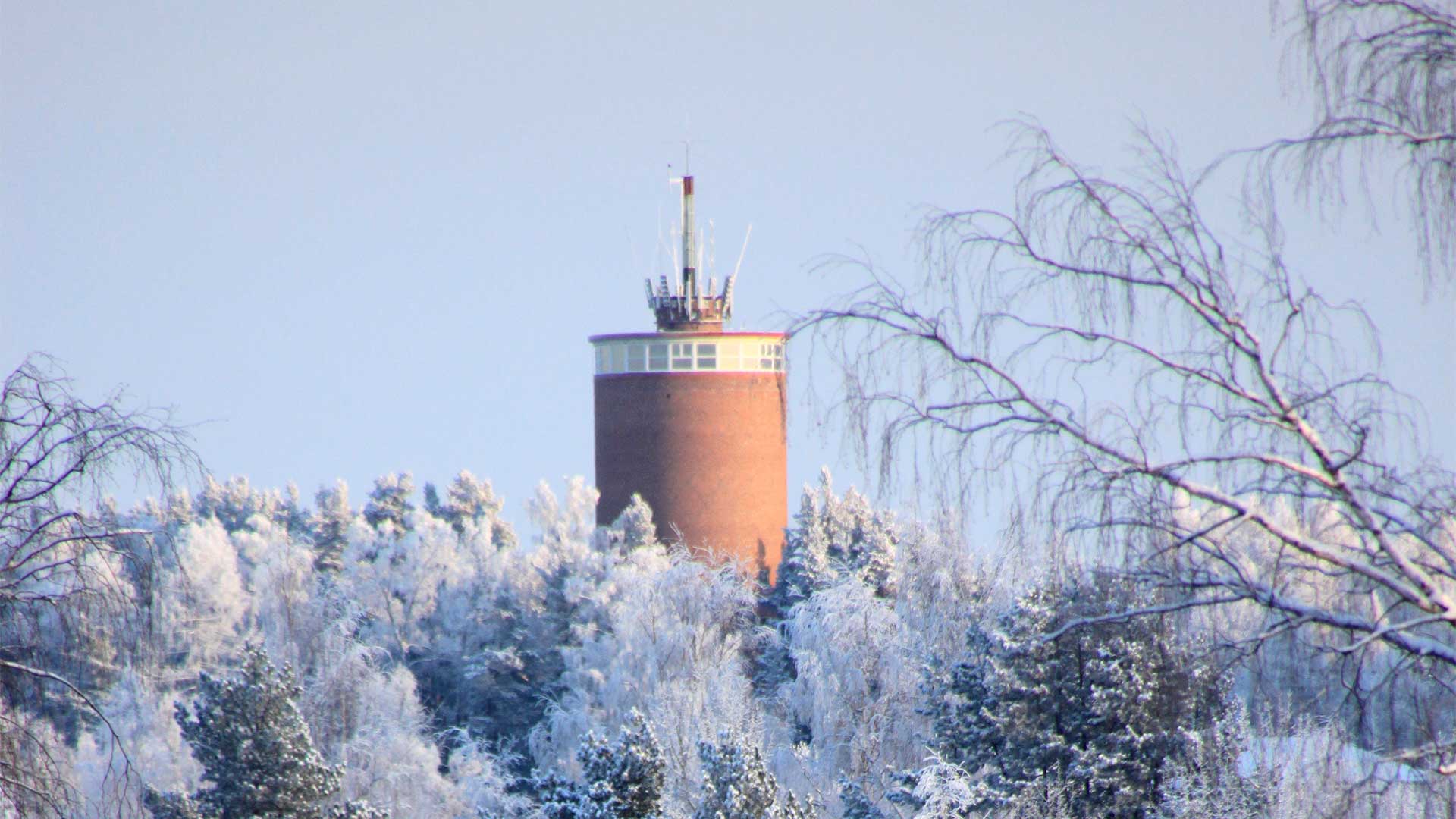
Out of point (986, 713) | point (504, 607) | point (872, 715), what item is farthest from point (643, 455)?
point (986, 713)

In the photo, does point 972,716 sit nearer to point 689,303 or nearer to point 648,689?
point 648,689

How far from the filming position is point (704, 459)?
5578 centimetres

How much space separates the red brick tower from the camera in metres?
55.7

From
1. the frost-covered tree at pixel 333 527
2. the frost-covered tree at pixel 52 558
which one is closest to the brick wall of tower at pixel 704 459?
the frost-covered tree at pixel 333 527

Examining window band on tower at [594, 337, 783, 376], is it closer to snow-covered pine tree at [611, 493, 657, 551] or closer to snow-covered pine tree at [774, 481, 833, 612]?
snow-covered pine tree at [611, 493, 657, 551]

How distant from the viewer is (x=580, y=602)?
50.1 metres

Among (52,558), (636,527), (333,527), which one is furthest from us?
(333,527)

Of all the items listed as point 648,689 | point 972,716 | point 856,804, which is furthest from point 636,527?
point 972,716

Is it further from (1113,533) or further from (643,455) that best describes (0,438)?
(643,455)

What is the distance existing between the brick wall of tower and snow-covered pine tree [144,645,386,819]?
105ft

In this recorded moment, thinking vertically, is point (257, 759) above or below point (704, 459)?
below

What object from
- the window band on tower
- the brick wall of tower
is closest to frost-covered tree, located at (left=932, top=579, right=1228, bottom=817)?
the brick wall of tower

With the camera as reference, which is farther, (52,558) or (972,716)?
(972,716)

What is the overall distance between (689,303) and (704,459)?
531 cm
